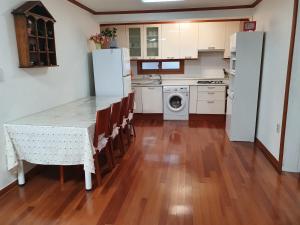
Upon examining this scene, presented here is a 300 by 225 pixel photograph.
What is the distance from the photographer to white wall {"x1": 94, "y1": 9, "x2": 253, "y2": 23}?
4.46 m

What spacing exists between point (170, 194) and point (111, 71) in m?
2.67

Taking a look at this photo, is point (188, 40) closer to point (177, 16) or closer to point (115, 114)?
point (177, 16)

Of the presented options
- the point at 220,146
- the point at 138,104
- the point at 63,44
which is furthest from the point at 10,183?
the point at 138,104

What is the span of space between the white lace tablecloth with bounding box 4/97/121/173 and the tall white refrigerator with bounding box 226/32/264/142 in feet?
8.13

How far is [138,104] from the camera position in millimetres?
5742

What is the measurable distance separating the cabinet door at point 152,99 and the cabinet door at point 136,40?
0.83m

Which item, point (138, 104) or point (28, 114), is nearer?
point (28, 114)

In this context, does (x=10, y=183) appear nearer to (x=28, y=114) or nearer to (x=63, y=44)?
(x=28, y=114)

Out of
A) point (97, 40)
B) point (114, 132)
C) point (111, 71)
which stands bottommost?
point (114, 132)

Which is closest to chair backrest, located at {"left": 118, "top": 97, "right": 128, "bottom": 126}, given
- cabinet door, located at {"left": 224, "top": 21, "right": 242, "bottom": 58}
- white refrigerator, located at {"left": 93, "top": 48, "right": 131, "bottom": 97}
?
white refrigerator, located at {"left": 93, "top": 48, "right": 131, "bottom": 97}

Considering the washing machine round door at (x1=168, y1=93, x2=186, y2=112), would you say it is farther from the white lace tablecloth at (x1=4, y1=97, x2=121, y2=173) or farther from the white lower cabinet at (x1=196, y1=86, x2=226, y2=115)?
the white lace tablecloth at (x1=4, y1=97, x2=121, y2=173)

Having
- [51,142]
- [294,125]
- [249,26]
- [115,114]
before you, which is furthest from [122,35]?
[294,125]

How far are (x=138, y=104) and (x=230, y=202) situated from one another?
3.70 m

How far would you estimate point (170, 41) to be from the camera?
18.1 feet
